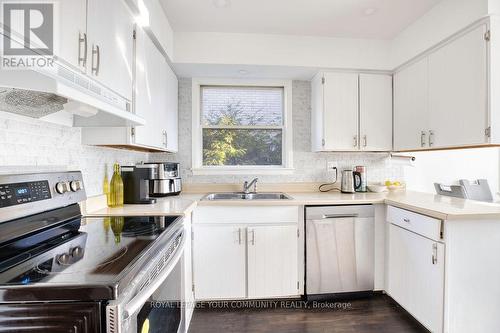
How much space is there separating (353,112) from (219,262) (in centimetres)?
189

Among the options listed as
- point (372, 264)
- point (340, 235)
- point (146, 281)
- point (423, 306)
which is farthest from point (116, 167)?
point (423, 306)

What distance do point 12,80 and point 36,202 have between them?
542 millimetres

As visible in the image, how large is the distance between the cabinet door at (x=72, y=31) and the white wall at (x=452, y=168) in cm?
305

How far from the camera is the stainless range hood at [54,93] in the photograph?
76 centimetres

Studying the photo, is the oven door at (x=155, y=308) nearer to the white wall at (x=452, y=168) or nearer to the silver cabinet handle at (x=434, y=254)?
Result: the silver cabinet handle at (x=434, y=254)

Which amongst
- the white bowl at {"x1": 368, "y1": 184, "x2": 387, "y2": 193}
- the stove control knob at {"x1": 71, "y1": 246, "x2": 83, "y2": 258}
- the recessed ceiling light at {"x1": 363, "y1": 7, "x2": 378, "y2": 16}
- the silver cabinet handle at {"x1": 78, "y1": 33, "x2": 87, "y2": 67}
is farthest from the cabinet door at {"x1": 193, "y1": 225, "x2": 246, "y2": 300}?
the recessed ceiling light at {"x1": 363, "y1": 7, "x2": 378, "y2": 16}

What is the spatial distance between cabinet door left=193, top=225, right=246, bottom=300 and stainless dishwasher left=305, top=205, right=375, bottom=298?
569 mm

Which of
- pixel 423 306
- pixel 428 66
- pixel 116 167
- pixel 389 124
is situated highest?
pixel 428 66

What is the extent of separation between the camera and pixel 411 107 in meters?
2.26

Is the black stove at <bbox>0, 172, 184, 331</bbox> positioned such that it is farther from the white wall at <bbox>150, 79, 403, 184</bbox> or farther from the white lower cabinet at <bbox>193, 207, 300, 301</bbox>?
the white wall at <bbox>150, 79, 403, 184</bbox>

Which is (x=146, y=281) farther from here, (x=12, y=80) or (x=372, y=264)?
(x=372, y=264)

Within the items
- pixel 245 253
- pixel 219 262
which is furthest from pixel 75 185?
pixel 245 253

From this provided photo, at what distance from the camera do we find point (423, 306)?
1.71 m

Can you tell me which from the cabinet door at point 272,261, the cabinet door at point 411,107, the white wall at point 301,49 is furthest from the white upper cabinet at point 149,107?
the cabinet door at point 411,107
